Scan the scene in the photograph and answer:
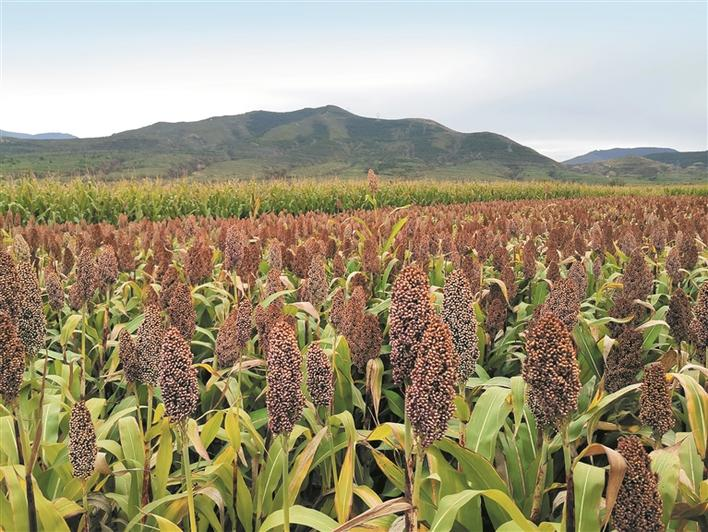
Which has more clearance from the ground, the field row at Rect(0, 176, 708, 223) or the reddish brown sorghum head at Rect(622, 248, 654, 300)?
the field row at Rect(0, 176, 708, 223)

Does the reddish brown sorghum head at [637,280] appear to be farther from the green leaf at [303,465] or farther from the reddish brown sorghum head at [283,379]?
the reddish brown sorghum head at [283,379]

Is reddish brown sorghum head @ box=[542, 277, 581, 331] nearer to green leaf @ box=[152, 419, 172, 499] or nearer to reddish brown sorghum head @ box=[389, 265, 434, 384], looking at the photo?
reddish brown sorghum head @ box=[389, 265, 434, 384]

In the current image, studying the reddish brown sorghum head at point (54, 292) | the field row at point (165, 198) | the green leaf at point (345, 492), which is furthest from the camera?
the field row at point (165, 198)

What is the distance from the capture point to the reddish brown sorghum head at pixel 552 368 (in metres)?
1.04

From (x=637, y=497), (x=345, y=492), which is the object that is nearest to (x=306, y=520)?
(x=345, y=492)

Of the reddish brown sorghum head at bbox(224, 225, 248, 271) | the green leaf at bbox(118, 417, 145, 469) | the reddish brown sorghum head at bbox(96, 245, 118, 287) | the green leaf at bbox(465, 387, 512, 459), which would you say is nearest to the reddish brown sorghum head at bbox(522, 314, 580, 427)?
the green leaf at bbox(465, 387, 512, 459)

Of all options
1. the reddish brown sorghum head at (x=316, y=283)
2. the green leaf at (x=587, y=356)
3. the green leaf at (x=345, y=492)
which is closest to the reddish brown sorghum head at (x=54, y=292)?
the reddish brown sorghum head at (x=316, y=283)

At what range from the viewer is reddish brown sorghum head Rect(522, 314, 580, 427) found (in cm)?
104

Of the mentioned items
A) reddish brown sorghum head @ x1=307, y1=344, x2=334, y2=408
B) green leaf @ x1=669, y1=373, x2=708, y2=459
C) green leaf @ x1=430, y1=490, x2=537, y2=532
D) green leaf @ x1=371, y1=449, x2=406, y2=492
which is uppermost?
reddish brown sorghum head @ x1=307, y1=344, x2=334, y2=408

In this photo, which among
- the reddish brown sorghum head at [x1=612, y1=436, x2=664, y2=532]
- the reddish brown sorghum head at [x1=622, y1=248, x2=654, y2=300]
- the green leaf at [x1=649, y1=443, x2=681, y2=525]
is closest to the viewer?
the reddish brown sorghum head at [x1=612, y1=436, x2=664, y2=532]

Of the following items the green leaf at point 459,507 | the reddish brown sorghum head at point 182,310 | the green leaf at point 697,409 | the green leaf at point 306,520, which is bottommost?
the green leaf at point 306,520

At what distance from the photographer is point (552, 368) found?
3.47ft

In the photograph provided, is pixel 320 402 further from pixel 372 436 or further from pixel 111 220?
pixel 111 220

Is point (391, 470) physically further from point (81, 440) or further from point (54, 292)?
point (54, 292)
